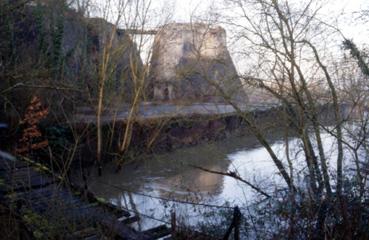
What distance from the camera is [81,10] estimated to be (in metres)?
17.0


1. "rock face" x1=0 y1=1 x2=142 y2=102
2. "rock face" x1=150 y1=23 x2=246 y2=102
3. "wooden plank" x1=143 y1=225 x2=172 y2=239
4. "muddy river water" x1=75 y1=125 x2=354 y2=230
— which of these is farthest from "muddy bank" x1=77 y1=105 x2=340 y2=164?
"wooden plank" x1=143 y1=225 x2=172 y2=239

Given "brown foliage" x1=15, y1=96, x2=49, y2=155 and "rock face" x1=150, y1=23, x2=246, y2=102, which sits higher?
"rock face" x1=150, y1=23, x2=246, y2=102

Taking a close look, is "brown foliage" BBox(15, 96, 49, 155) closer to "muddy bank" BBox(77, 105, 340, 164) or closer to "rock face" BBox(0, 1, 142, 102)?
"rock face" BBox(0, 1, 142, 102)

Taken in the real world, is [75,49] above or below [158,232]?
above

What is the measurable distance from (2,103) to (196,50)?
6.34 m

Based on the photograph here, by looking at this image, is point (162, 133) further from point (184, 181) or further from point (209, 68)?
point (209, 68)

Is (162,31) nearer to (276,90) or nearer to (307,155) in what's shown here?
(276,90)

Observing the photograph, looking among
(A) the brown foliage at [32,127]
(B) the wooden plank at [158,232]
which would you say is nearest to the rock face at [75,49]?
(A) the brown foliage at [32,127]

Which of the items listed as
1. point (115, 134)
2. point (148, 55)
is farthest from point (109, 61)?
point (115, 134)

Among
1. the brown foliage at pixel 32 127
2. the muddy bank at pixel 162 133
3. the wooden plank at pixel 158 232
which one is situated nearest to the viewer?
the wooden plank at pixel 158 232

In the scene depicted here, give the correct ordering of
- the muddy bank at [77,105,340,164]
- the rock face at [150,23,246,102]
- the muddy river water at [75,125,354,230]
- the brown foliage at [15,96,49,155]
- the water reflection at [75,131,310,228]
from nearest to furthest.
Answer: the muddy river water at [75,125,354,230] → the water reflection at [75,131,310,228] → the rock face at [150,23,246,102] → the brown foliage at [15,96,49,155] → the muddy bank at [77,105,340,164]

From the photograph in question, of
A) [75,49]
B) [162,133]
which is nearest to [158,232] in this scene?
[162,133]

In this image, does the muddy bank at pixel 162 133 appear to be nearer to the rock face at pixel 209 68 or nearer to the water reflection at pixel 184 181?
the water reflection at pixel 184 181

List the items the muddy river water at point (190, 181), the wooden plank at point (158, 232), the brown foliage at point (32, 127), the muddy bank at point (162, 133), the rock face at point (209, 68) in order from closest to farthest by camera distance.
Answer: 1. the wooden plank at point (158, 232)
2. the muddy river water at point (190, 181)
3. the rock face at point (209, 68)
4. the brown foliage at point (32, 127)
5. the muddy bank at point (162, 133)
